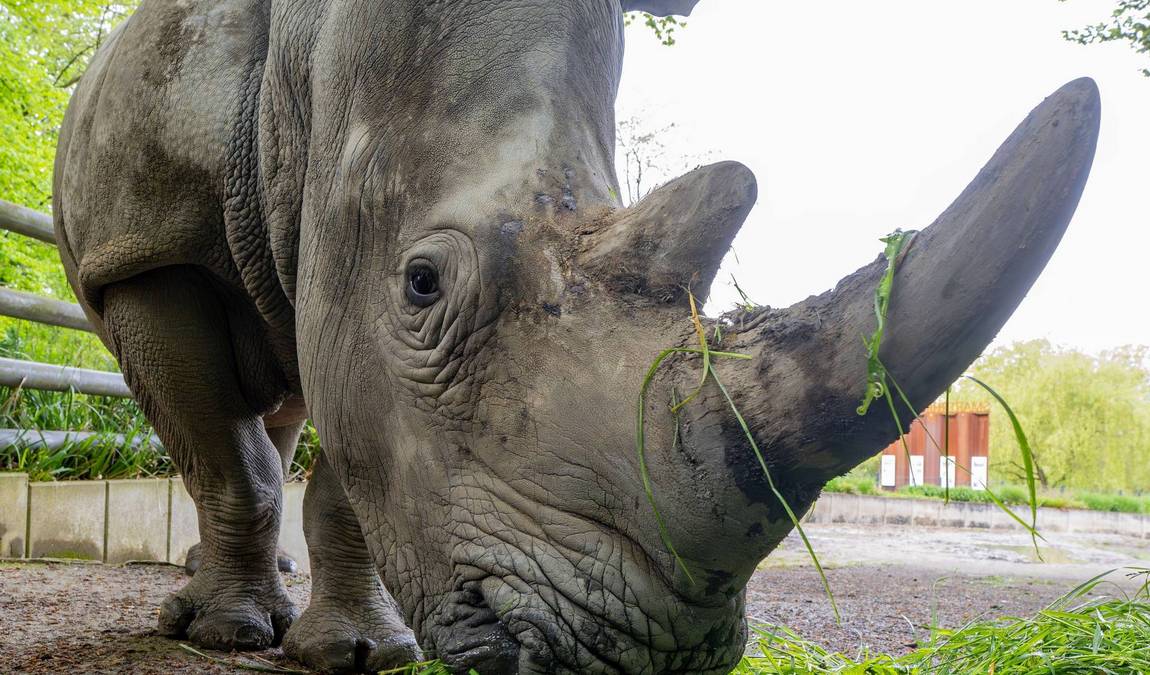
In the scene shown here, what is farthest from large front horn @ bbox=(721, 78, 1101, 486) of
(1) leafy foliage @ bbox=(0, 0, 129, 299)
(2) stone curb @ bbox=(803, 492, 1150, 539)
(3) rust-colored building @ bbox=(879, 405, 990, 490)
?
(3) rust-colored building @ bbox=(879, 405, 990, 490)

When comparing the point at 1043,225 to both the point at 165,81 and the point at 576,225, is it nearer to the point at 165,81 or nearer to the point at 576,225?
the point at 576,225

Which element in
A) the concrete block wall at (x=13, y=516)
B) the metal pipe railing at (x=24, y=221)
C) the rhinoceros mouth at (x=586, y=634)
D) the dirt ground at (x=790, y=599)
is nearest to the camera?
the rhinoceros mouth at (x=586, y=634)

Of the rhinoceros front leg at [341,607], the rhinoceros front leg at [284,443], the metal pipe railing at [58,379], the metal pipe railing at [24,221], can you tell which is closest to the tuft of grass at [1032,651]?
the rhinoceros front leg at [341,607]

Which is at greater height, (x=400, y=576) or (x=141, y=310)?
(x=141, y=310)

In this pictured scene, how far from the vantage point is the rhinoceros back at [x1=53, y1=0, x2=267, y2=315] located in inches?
134

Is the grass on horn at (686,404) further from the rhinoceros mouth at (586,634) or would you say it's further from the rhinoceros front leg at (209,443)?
the rhinoceros front leg at (209,443)

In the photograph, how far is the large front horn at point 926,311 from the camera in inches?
60.7

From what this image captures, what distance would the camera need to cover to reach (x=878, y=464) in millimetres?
24094

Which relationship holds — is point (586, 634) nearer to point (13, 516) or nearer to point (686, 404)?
point (686, 404)

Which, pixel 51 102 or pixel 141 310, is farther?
pixel 51 102

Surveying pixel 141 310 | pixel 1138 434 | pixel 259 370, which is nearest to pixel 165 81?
pixel 141 310

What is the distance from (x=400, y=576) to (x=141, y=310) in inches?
65.0

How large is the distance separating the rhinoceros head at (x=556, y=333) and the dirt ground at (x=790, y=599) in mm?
1524

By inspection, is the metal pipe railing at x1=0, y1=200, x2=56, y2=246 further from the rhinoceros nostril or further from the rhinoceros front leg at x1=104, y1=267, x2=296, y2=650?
the rhinoceros nostril
